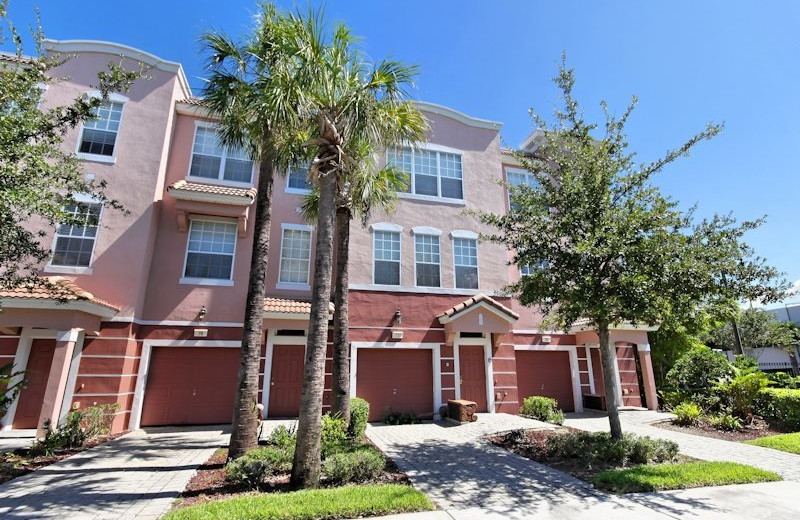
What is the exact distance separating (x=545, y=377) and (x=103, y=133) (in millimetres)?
19168

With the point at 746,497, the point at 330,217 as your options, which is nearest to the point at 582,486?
the point at 746,497

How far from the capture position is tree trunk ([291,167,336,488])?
6688mm

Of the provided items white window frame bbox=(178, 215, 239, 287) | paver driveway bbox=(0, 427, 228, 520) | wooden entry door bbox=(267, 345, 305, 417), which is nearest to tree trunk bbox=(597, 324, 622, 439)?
paver driveway bbox=(0, 427, 228, 520)

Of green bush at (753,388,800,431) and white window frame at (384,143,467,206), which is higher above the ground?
white window frame at (384,143,467,206)

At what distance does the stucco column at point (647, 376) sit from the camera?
16453mm

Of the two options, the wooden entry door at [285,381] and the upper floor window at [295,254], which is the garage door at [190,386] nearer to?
the wooden entry door at [285,381]

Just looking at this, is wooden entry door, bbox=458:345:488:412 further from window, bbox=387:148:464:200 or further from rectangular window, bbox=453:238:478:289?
window, bbox=387:148:464:200

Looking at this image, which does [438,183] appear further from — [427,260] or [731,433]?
[731,433]

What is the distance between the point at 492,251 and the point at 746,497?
11.2 m

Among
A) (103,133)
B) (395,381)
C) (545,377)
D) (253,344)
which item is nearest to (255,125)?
(253,344)

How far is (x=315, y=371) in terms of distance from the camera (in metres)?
7.01

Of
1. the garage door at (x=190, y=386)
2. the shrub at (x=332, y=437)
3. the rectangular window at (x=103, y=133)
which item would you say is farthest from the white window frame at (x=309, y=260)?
the rectangular window at (x=103, y=133)

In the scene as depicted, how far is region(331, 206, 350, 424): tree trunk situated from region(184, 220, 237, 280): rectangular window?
486cm

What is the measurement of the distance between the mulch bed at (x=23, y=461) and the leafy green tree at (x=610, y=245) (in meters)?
11.4
